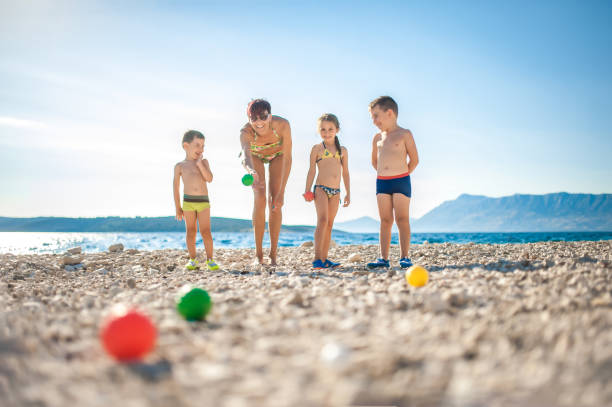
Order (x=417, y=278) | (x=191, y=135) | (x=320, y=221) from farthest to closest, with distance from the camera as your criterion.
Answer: (x=191, y=135), (x=320, y=221), (x=417, y=278)

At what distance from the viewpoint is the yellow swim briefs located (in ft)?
20.4

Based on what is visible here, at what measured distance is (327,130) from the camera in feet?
19.5

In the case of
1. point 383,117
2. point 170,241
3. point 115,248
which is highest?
point 383,117

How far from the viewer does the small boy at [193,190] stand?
6160 millimetres

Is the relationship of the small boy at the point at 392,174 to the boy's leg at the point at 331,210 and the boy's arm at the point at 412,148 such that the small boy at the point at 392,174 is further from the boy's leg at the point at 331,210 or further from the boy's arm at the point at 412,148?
the boy's leg at the point at 331,210

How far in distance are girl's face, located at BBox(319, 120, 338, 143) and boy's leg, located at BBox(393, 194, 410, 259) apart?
1464mm

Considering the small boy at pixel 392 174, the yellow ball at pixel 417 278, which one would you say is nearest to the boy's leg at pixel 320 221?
the small boy at pixel 392 174

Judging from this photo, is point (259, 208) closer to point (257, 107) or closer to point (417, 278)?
point (257, 107)

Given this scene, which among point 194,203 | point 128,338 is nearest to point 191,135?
point 194,203

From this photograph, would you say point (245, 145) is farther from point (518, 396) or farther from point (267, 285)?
point (518, 396)

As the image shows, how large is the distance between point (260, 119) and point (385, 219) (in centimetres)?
229

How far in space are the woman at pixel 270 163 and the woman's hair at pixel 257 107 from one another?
12cm

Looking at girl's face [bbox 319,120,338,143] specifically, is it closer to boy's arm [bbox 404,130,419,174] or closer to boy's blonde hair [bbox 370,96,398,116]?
boy's blonde hair [bbox 370,96,398,116]

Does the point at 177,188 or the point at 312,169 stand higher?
the point at 312,169
